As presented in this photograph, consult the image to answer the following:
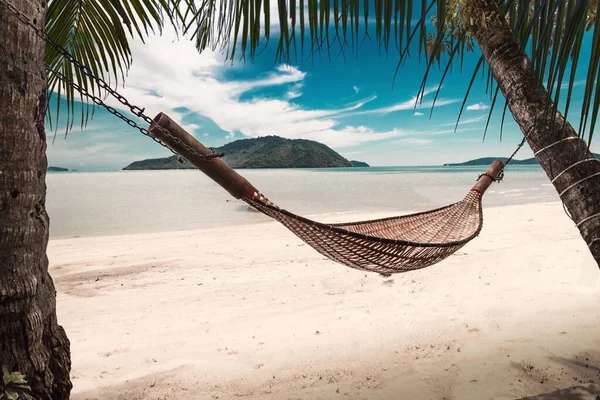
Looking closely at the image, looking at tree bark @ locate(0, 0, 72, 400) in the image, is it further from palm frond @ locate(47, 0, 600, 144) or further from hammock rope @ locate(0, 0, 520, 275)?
palm frond @ locate(47, 0, 600, 144)

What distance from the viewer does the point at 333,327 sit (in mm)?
1858

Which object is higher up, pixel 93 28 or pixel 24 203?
pixel 93 28

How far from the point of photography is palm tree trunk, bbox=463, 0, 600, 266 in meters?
1.16

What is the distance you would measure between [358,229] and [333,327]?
1.65 ft

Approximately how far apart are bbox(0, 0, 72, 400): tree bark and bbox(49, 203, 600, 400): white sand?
1.97ft

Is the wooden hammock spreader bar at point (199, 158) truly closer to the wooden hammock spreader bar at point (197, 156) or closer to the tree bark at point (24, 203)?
the wooden hammock spreader bar at point (197, 156)

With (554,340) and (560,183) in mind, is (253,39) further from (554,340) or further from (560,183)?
(554,340)

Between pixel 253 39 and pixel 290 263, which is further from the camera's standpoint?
pixel 290 263

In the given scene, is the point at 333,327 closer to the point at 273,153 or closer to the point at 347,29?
the point at 347,29

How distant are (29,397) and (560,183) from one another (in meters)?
1.55

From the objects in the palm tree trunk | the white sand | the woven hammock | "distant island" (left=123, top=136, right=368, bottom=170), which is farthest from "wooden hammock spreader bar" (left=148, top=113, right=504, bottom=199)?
"distant island" (left=123, top=136, right=368, bottom=170)

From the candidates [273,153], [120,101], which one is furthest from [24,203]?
[273,153]

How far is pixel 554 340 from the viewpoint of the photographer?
1.63m

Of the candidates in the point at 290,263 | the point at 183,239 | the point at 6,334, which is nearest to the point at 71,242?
the point at 183,239
